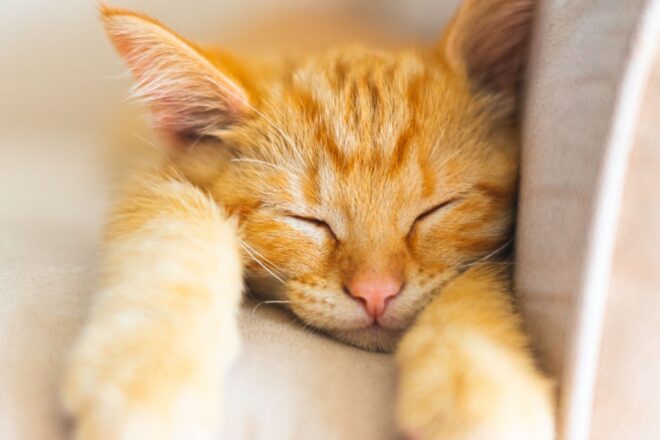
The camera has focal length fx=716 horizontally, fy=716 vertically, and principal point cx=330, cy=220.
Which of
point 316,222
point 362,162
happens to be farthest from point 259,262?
point 362,162

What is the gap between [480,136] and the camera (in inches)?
43.3

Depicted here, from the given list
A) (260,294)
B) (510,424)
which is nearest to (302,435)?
(510,424)

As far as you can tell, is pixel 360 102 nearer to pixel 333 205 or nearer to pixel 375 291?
pixel 333 205

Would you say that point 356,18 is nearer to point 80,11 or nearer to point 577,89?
point 80,11

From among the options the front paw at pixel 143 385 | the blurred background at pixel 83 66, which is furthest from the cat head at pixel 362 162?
the blurred background at pixel 83 66

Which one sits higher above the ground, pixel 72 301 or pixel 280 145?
pixel 280 145

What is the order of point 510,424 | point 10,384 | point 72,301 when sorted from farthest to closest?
point 72,301 < point 10,384 < point 510,424

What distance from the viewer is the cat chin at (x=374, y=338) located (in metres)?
1.01

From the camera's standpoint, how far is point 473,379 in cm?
76

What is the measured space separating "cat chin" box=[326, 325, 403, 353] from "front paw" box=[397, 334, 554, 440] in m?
0.18

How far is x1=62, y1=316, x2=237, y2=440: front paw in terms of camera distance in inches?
28.1

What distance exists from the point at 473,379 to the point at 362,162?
0.40 metres

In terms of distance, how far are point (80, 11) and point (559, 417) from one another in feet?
4.55

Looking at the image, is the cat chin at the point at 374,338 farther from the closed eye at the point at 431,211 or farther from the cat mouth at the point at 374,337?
the closed eye at the point at 431,211
